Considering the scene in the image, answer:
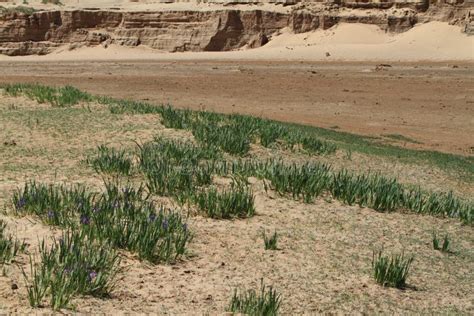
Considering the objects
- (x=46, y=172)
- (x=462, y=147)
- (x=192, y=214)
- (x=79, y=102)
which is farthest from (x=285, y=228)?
(x=462, y=147)

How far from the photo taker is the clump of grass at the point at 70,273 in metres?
4.52

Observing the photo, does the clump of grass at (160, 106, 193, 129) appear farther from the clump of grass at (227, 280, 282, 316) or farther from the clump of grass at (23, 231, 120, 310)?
the clump of grass at (227, 280, 282, 316)

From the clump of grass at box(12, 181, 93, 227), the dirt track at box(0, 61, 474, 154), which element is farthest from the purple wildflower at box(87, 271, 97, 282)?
the dirt track at box(0, 61, 474, 154)

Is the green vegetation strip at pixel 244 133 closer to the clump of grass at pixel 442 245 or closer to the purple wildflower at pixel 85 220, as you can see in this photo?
the clump of grass at pixel 442 245

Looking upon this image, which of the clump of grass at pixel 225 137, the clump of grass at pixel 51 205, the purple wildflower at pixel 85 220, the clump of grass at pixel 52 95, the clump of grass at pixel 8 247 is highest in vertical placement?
the clump of grass at pixel 8 247

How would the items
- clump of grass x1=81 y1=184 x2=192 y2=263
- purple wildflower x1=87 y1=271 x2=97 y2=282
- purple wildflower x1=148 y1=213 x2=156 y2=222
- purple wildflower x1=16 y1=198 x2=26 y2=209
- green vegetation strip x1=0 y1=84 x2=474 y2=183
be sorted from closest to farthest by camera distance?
purple wildflower x1=87 y1=271 x2=97 y2=282, clump of grass x1=81 y1=184 x2=192 y2=263, purple wildflower x1=148 y1=213 x2=156 y2=222, purple wildflower x1=16 y1=198 x2=26 y2=209, green vegetation strip x1=0 y1=84 x2=474 y2=183

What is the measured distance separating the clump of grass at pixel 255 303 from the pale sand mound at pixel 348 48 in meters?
38.6

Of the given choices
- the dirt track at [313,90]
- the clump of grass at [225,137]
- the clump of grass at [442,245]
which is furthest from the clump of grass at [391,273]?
the dirt track at [313,90]

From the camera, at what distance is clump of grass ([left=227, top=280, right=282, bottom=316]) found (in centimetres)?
464

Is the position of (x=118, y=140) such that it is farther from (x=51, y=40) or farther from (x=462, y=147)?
(x=51, y=40)

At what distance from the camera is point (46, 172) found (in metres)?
8.38

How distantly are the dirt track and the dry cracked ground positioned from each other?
928cm

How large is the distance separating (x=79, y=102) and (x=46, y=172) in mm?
5926

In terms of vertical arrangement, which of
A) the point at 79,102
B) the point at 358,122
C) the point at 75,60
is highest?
the point at 79,102
